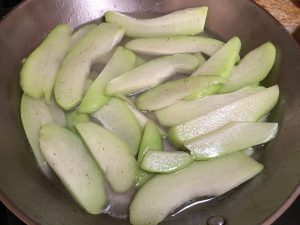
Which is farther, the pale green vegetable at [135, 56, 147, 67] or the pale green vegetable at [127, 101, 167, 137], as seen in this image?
the pale green vegetable at [135, 56, 147, 67]

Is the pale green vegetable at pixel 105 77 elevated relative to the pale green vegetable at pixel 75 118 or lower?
elevated

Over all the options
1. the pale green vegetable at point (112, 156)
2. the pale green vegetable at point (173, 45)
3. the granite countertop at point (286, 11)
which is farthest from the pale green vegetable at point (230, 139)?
the granite countertop at point (286, 11)

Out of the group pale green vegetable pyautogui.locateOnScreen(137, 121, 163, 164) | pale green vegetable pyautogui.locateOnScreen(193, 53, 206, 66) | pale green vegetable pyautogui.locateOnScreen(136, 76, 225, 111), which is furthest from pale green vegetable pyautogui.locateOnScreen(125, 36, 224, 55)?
pale green vegetable pyautogui.locateOnScreen(137, 121, 163, 164)

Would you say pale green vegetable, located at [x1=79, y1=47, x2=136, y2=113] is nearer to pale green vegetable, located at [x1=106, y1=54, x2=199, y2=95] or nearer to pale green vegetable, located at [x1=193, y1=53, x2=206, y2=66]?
pale green vegetable, located at [x1=106, y1=54, x2=199, y2=95]

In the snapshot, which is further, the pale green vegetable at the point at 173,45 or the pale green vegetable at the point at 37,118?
the pale green vegetable at the point at 173,45

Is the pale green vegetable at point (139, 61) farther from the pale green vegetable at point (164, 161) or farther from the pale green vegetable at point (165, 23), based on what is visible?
the pale green vegetable at point (164, 161)

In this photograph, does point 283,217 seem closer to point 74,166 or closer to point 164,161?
point 164,161
